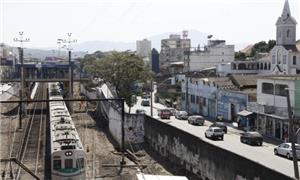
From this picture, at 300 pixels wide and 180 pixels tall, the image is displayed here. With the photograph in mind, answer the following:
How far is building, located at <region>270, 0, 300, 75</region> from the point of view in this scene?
55656 millimetres

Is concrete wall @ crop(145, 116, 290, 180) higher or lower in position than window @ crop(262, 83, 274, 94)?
lower

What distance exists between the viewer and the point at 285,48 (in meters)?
56.8

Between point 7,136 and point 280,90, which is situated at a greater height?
point 280,90

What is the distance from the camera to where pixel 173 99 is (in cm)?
6819

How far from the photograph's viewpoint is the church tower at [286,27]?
57.7m

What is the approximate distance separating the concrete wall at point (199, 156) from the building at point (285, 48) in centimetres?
2257

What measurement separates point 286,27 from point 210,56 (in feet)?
114

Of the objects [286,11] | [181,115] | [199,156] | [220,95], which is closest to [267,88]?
[220,95]

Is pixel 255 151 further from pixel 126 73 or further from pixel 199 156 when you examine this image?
pixel 126 73

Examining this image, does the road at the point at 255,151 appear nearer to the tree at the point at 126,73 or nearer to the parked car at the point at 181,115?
the parked car at the point at 181,115

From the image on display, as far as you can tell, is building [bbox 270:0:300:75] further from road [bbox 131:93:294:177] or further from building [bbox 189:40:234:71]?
building [bbox 189:40:234:71]

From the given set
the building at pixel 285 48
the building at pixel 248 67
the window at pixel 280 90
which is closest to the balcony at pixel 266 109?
the window at pixel 280 90

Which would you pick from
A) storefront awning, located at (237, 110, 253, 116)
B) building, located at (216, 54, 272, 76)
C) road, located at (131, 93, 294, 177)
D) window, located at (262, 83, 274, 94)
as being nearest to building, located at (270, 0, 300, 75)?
building, located at (216, 54, 272, 76)

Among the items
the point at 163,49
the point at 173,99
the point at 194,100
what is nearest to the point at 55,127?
the point at 194,100
